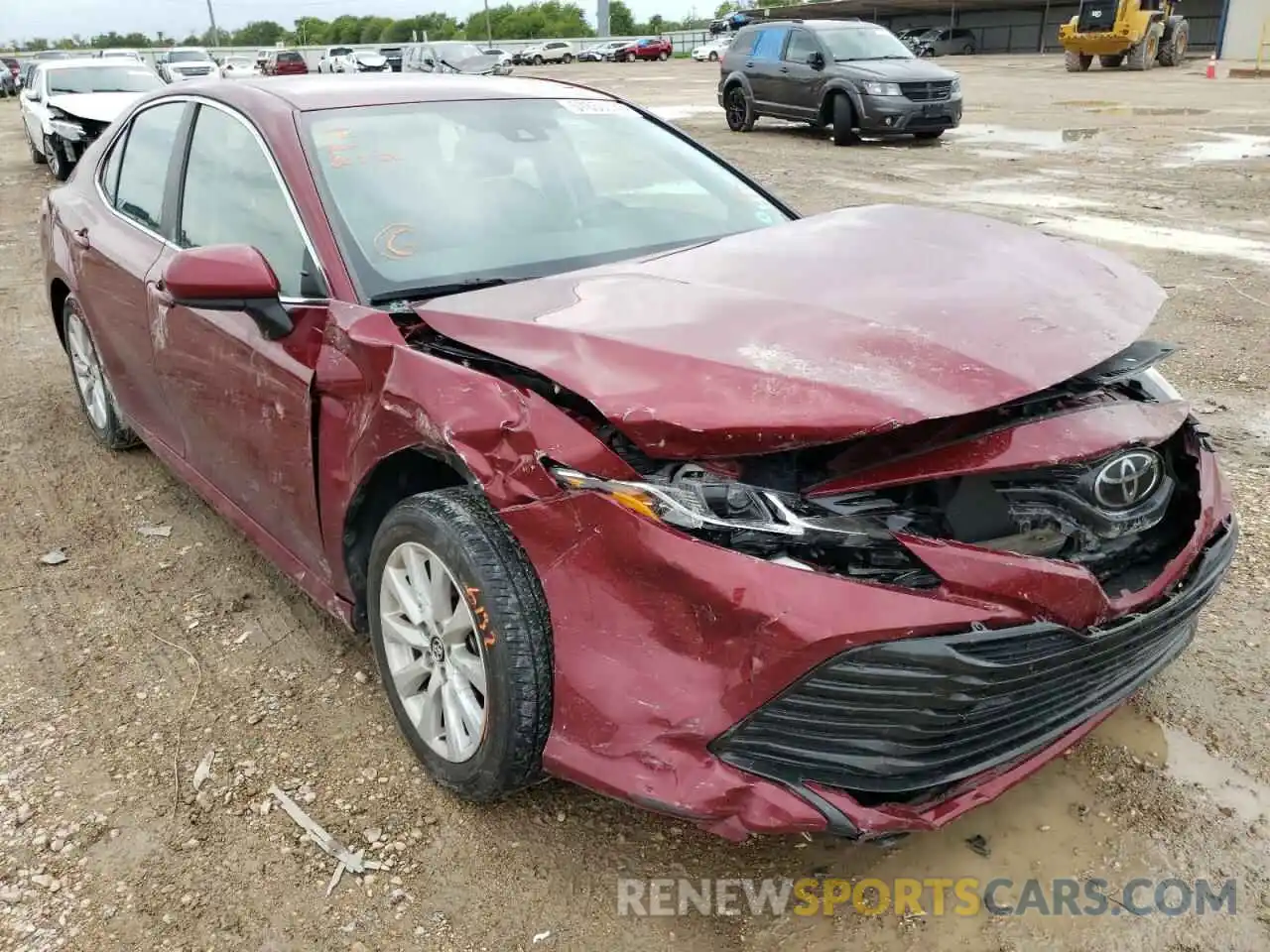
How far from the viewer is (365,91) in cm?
326

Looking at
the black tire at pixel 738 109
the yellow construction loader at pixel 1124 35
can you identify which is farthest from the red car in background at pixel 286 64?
the black tire at pixel 738 109

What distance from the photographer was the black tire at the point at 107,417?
14.6 feet

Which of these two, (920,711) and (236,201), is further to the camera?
(236,201)

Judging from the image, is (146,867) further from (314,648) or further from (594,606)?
(594,606)

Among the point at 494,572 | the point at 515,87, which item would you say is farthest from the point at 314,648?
the point at 515,87

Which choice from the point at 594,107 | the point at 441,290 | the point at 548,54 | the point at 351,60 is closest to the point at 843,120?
the point at 594,107

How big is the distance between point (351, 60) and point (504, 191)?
146 feet

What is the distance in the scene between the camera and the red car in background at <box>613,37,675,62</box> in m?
54.0

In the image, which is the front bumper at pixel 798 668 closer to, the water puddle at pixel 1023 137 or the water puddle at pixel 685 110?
the water puddle at pixel 1023 137

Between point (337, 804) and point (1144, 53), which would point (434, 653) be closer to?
point (337, 804)

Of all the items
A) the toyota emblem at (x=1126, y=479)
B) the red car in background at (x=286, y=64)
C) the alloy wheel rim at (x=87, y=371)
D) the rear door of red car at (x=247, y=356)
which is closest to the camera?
the toyota emblem at (x=1126, y=479)

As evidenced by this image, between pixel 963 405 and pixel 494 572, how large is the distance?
1.00 meters

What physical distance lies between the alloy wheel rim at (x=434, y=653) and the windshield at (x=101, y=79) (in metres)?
13.3

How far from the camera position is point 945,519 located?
80.7 inches
